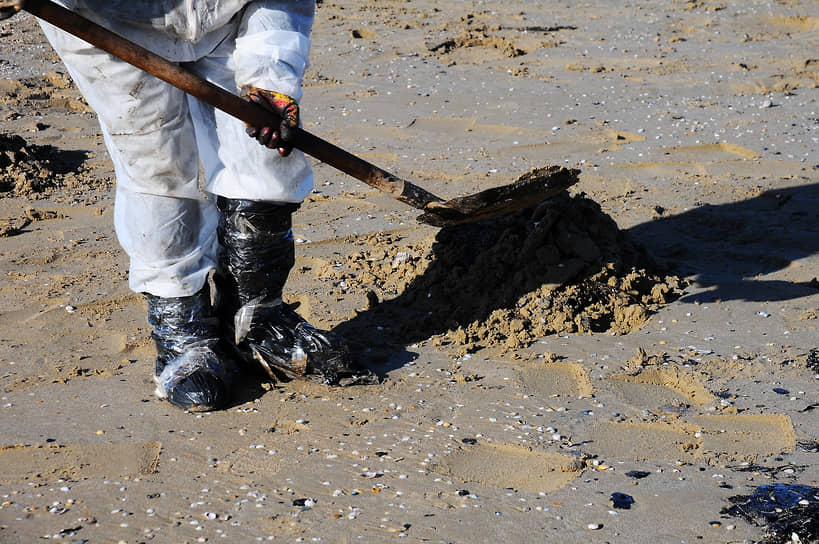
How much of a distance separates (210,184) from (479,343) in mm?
996

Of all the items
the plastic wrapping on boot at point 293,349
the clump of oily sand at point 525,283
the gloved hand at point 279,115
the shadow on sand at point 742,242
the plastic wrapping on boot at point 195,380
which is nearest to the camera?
the gloved hand at point 279,115

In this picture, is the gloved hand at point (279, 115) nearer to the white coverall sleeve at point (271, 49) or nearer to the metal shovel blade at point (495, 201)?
the white coverall sleeve at point (271, 49)

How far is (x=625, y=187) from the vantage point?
4180 mm

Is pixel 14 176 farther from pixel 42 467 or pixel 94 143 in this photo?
pixel 42 467

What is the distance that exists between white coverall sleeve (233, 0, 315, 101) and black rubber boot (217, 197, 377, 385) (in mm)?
379

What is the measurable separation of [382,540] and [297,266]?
5.71 ft

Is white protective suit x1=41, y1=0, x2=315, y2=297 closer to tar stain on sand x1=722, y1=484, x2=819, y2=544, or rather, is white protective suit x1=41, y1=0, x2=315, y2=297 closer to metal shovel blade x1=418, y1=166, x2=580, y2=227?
metal shovel blade x1=418, y1=166, x2=580, y2=227

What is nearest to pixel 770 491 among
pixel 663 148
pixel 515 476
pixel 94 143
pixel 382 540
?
pixel 515 476

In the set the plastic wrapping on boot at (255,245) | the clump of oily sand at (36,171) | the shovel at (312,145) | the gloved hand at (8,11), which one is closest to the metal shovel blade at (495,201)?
the shovel at (312,145)

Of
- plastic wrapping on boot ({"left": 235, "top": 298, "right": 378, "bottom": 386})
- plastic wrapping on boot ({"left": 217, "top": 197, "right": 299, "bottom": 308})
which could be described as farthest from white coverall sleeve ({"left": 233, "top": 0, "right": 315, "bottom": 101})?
plastic wrapping on boot ({"left": 235, "top": 298, "right": 378, "bottom": 386})

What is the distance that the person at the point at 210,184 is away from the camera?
7.77 ft

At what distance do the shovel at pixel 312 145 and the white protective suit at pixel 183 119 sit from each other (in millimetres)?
127

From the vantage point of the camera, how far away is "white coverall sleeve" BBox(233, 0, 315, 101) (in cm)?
237

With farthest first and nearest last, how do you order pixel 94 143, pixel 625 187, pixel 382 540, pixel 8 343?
pixel 94 143
pixel 625 187
pixel 8 343
pixel 382 540
